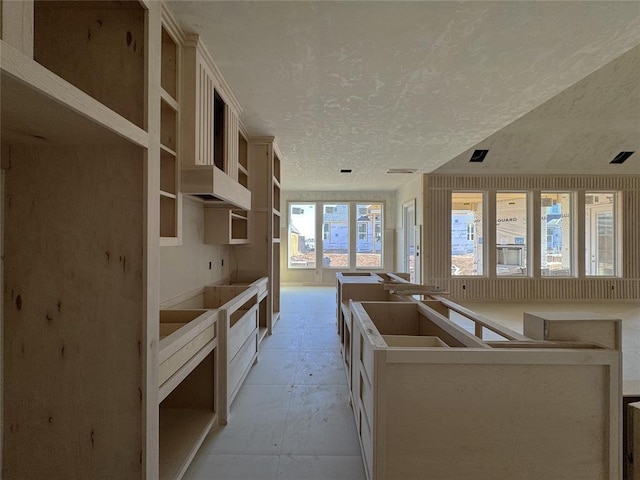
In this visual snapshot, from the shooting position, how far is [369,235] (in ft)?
30.6

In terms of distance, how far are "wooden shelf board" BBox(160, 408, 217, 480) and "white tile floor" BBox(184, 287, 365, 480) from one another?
0.42ft

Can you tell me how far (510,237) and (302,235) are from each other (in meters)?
5.41

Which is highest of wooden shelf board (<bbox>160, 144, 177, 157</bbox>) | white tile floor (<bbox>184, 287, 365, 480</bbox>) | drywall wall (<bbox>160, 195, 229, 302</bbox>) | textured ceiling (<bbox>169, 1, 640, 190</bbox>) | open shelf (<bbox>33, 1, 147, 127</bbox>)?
textured ceiling (<bbox>169, 1, 640, 190</bbox>)

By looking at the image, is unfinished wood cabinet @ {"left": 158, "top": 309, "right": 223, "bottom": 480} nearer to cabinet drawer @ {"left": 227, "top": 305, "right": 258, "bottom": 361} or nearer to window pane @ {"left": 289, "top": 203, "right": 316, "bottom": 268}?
cabinet drawer @ {"left": 227, "top": 305, "right": 258, "bottom": 361}

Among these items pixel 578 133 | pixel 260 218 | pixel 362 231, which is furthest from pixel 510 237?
pixel 260 218

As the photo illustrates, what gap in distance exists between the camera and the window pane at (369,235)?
9.27 meters

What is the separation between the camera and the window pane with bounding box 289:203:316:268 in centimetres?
921

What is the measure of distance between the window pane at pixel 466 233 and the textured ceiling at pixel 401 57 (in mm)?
3365

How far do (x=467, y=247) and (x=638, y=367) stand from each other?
4067mm

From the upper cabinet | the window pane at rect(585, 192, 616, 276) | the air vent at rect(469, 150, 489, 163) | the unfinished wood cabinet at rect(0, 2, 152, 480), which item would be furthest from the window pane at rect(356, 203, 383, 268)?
the unfinished wood cabinet at rect(0, 2, 152, 480)

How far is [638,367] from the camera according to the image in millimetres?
3264

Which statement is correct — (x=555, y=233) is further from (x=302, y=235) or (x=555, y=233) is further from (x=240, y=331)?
(x=240, y=331)

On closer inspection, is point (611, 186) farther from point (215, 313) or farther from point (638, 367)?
point (215, 313)

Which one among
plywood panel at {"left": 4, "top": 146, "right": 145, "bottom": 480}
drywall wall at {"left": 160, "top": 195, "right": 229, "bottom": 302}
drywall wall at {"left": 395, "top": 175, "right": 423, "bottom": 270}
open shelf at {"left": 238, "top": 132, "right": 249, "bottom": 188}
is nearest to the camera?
plywood panel at {"left": 4, "top": 146, "right": 145, "bottom": 480}
